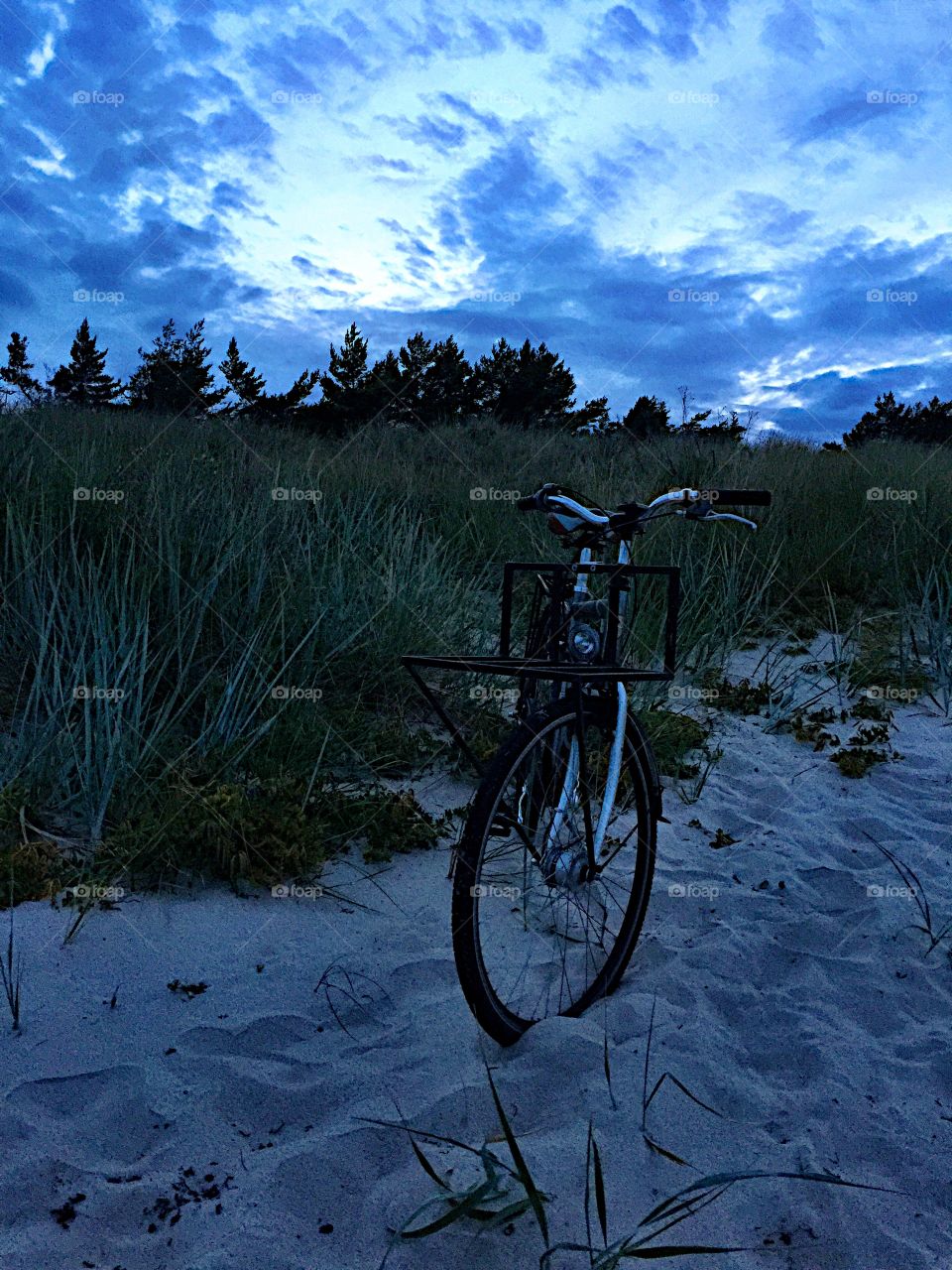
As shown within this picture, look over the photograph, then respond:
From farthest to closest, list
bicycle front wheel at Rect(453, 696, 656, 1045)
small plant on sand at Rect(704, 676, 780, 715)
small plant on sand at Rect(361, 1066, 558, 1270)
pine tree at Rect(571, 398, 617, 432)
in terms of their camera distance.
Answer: pine tree at Rect(571, 398, 617, 432) → small plant on sand at Rect(704, 676, 780, 715) → bicycle front wheel at Rect(453, 696, 656, 1045) → small plant on sand at Rect(361, 1066, 558, 1270)

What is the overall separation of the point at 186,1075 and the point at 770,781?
144 inches

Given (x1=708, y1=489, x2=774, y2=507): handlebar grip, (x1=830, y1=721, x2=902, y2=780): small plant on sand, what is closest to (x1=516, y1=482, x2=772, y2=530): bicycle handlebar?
(x1=708, y1=489, x2=774, y2=507): handlebar grip

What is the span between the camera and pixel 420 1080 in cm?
261

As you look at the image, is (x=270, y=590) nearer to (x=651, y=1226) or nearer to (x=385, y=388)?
(x=651, y=1226)

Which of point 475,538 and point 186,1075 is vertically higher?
point 475,538

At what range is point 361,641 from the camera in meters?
5.30

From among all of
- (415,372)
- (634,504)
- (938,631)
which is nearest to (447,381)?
(415,372)

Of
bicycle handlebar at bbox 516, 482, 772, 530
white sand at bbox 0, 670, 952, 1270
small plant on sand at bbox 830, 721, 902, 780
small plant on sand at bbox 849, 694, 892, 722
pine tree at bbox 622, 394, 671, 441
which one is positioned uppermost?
pine tree at bbox 622, 394, 671, 441

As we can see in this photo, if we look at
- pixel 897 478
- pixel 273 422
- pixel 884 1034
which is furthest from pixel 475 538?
pixel 273 422

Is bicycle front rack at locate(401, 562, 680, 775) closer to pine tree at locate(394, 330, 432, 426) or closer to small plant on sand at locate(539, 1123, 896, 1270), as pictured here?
small plant on sand at locate(539, 1123, 896, 1270)

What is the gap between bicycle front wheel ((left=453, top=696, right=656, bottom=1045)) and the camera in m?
2.55

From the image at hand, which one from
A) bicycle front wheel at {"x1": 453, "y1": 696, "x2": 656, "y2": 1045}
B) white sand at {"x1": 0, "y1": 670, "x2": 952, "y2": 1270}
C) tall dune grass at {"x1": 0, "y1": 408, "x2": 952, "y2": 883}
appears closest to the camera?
white sand at {"x1": 0, "y1": 670, "x2": 952, "y2": 1270}

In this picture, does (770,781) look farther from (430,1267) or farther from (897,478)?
(897,478)

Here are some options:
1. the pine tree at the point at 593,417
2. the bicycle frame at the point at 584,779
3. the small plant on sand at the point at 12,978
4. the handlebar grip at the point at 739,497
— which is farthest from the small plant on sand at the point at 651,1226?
the pine tree at the point at 593,417
